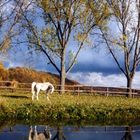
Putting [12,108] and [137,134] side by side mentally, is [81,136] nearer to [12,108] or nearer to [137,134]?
[137,134]

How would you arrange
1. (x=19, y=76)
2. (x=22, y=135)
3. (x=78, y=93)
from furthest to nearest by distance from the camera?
(x=19, y=76) → (x=78, y=93) → (x=22, y=135)

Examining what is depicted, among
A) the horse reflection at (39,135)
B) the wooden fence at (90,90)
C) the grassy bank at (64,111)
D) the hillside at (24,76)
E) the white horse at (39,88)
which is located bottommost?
the horse reflection at (39,135)

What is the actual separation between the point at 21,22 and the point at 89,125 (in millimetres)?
22278

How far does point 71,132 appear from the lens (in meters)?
32.7

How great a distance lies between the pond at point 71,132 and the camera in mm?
30906

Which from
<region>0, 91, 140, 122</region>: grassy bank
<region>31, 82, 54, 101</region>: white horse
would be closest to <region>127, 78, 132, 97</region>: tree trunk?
<region>31, 82, 54, 101</region>: white horse

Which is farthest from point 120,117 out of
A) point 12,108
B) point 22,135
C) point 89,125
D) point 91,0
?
point 91,0

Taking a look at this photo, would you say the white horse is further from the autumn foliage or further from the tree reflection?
the autumn foliage

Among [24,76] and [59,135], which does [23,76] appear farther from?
[59,135]

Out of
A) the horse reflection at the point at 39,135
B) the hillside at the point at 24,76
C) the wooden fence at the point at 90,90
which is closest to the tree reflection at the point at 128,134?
the horse reflection at the point at 39,135

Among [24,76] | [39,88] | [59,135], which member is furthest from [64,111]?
[24,76]

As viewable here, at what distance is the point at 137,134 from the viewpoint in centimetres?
3309

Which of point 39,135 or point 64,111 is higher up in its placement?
point 64,111

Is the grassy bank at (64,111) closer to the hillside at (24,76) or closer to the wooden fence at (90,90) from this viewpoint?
the wooden fence at (90,90)
